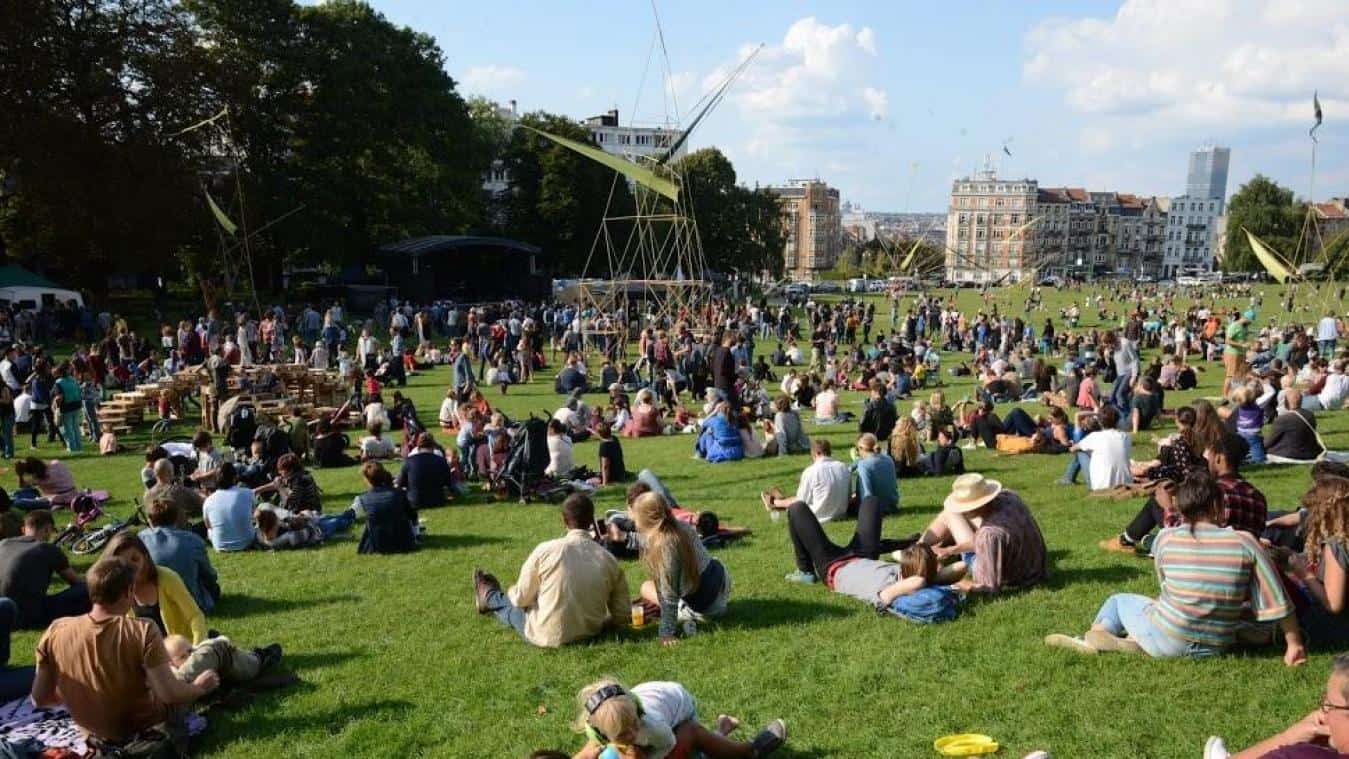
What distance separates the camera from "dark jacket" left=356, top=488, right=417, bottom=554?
921cm

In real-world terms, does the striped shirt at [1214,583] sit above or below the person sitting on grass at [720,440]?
above

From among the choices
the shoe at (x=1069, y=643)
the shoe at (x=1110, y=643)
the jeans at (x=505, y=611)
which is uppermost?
the shoe at (x=1110, y=643)

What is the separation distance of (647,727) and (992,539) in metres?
3.76

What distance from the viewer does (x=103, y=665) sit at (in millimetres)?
4781

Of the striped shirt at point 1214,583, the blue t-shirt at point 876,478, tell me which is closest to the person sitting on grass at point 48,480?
the blue t-shirt at point 876,478

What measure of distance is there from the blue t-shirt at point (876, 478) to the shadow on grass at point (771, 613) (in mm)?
2587

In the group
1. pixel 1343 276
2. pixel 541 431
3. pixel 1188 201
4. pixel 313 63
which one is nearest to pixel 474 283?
pixel 313 63

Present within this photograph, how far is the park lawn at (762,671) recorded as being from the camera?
4.97 m

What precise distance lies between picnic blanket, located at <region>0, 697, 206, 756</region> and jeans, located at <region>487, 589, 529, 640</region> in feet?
6.71

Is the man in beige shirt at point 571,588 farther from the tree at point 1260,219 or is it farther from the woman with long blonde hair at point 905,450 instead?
the tree at point 1260,219

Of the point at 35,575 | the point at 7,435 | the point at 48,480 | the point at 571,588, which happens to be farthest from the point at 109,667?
the point at 7,435

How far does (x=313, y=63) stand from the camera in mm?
42969

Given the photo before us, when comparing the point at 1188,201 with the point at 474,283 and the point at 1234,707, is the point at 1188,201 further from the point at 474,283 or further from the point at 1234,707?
the point at 1234,707

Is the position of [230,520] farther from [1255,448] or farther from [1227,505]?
[1255,448]
